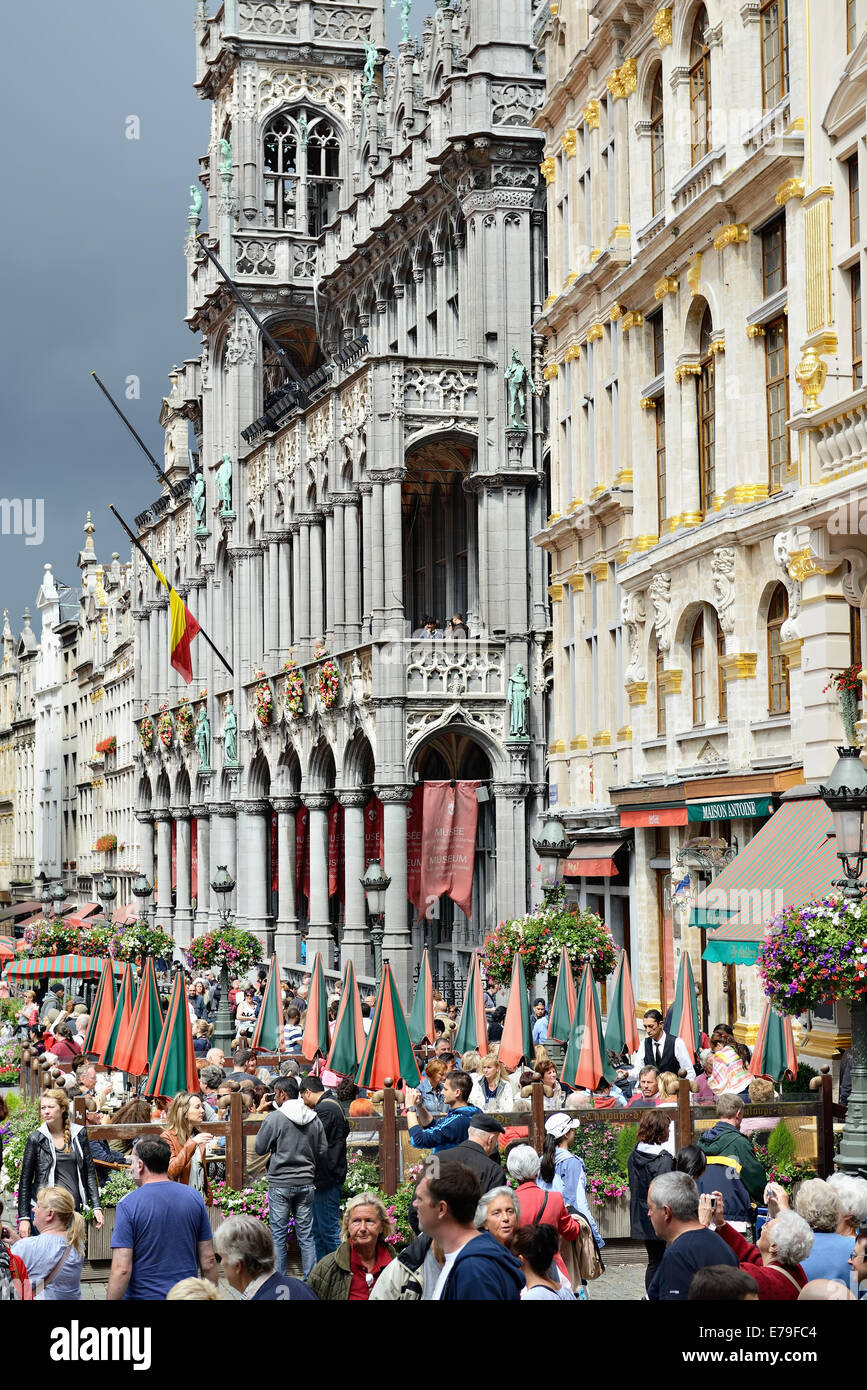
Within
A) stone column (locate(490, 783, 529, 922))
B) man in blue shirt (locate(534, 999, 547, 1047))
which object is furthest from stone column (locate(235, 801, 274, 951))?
man in blue shirt (locate(534, 999, 547, 1047))

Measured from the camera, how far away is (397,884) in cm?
4034

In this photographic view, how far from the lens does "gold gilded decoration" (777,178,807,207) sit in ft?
76.2

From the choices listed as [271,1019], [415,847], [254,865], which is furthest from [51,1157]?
[254,865]

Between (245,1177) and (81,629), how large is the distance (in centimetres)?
9289

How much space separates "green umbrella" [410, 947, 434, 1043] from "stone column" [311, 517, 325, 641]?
74.8ft

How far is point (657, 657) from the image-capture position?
1155 inches

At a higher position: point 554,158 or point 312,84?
point 312,84

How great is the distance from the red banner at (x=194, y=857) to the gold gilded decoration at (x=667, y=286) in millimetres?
36358

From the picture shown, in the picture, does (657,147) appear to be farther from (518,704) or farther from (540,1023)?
(518,704)

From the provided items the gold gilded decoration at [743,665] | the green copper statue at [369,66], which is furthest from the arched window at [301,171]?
the gold gilded decoration at [743,665]

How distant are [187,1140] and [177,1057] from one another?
6325 millimetres

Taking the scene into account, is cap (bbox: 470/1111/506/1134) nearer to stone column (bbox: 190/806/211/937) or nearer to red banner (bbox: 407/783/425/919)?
red banner (bbox: 407/783/425/919)
